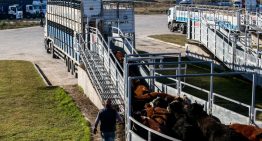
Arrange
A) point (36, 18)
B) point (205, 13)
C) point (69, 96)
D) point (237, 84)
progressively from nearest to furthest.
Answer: point (69, 96), point (237, 84), point (205, 13), point (36, 18)

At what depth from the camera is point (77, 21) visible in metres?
26.0

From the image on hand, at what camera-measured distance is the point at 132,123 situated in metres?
12.0

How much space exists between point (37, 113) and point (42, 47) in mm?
22511

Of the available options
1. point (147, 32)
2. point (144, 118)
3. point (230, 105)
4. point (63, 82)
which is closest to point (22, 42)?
point (147, 32)

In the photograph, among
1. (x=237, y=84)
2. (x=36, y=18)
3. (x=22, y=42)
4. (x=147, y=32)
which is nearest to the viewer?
(x=237, y=84)

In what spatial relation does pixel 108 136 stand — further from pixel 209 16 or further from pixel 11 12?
pixel 11 12

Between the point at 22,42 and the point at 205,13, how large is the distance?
53.6 feet

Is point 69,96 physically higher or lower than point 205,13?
lower

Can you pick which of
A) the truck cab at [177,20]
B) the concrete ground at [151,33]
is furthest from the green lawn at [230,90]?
the truck cab at [177,20]

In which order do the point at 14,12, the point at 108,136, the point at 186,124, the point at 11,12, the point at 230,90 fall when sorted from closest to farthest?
1. the point at 186,124
2. the point at 108,136
3. the point at 230,90
4. the point at 14,12
5. the point at 11,12

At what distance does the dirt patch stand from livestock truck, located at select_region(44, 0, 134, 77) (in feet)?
9.73

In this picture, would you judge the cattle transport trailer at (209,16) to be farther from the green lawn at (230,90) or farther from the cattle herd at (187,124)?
the cattle herd at (187,124)

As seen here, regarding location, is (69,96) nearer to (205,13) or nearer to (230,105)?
(230,105)

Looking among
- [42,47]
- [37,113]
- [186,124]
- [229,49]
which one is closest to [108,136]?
[186,124]
